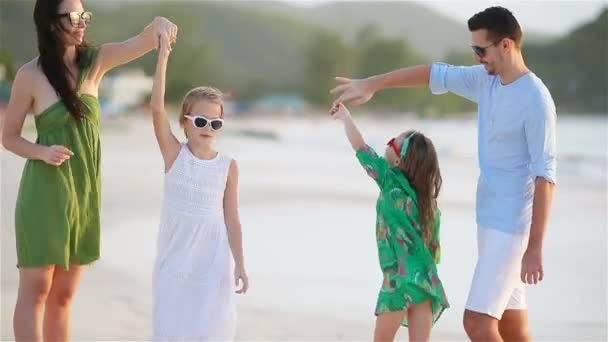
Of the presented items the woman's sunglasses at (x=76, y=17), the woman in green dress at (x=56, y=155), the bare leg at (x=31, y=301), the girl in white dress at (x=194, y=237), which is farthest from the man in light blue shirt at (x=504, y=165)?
the bare leg at (x=31, y=301)

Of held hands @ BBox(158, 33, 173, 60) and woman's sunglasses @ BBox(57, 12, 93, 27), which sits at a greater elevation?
woman's sunglasses @ BBox(57, 12, 93, 27)

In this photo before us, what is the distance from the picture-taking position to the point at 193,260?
12.6 ft

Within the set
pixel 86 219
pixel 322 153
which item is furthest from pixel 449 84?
pixel 322 153

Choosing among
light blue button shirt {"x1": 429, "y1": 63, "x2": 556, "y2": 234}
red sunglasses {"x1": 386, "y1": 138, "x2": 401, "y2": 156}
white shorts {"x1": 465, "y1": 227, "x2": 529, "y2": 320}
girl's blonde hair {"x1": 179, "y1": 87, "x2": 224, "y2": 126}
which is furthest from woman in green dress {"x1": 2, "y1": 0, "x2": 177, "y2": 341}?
white shorts {"x1": 465, "y1": 227, "x2": 529, "y2": 320}

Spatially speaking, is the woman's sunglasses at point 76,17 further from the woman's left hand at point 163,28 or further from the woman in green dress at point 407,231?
the woman in green dress at point 407,231

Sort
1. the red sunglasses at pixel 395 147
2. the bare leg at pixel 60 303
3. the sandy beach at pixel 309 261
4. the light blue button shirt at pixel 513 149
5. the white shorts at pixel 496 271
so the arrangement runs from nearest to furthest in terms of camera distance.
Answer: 1. the light blue button shirt at pixel 513 149
2. the white shorts at pixel 496 271
3. the bare leg at pixel 60 303
4. the red sunglasses at pixel 395 147
5. the sandy beach at pixel 309 261

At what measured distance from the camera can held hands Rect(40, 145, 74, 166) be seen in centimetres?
376

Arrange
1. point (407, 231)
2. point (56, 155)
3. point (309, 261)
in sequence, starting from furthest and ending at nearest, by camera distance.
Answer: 1. point (309, 261)
2. point (407, 231)
3. point (56, 155)

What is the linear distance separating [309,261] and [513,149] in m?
4.14

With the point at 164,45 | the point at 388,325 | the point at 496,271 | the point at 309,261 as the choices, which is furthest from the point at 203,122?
the point at 309,261

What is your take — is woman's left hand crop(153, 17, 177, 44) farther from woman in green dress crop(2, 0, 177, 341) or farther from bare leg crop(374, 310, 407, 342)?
bare leg crop(374, 310, 407, 342)

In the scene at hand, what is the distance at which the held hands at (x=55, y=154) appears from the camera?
12.3 feet

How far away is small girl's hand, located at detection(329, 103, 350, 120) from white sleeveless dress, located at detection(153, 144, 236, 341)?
0.53 meters

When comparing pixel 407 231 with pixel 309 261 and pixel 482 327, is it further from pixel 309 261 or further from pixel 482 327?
pixel 309 261
